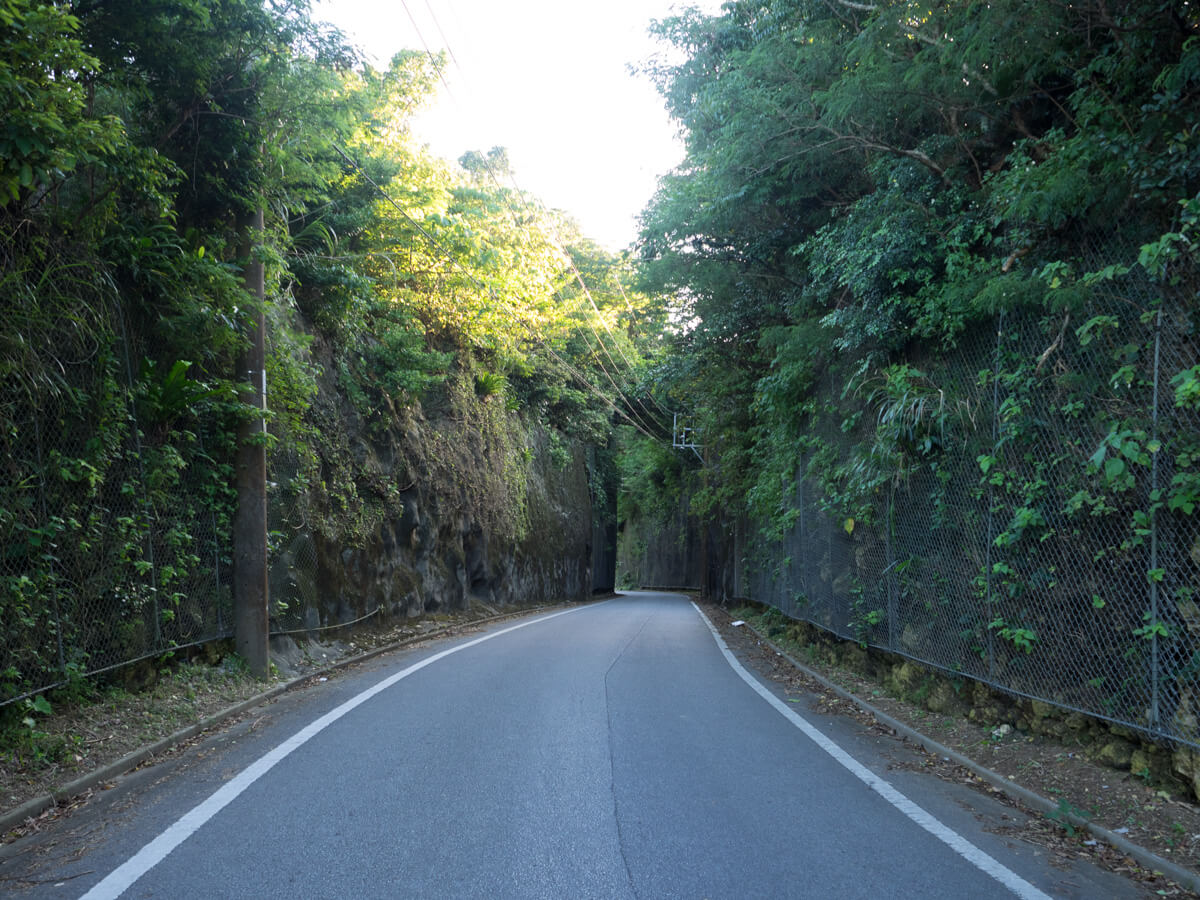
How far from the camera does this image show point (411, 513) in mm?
15891

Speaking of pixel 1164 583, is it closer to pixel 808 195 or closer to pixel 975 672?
pixel 975 672

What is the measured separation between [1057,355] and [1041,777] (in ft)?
9.73

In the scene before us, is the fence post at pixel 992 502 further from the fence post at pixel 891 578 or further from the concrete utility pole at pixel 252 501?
the concrete utility pole at pixel 252 501

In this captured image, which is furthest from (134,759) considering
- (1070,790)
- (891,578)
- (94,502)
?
(891,578)

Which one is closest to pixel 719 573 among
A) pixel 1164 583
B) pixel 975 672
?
pixel 975 672

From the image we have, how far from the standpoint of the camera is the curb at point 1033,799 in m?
3.85

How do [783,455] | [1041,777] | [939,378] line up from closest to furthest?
[1041,777] < [939,378] < [783,455]

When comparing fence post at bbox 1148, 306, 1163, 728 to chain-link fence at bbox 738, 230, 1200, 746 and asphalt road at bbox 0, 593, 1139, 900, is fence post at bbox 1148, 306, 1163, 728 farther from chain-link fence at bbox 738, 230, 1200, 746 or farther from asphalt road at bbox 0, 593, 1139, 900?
asphalt road at bbox 0, 593, 1139, 900

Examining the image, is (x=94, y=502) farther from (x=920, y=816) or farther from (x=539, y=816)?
(x=920, y=816)

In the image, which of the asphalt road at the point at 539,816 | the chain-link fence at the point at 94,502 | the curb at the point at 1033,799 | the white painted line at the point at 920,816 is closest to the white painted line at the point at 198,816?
the asphalt road at the point at 539,816

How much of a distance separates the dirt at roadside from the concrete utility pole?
6265 millimetres

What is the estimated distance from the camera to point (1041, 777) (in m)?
5.34

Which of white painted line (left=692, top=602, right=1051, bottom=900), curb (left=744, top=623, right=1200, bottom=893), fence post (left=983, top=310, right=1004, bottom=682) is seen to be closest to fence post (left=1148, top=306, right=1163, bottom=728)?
curb (left=744, top=623, right=1200, bottom=893)

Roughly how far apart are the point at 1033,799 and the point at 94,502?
727cm
